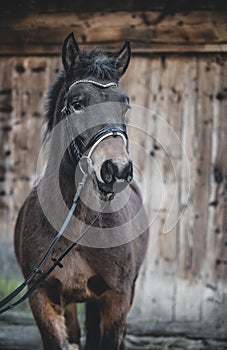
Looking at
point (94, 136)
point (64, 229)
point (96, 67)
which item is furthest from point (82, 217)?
point (96, 67)

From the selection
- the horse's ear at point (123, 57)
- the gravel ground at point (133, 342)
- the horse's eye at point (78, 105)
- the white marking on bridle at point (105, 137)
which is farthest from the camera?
the gravel ground at point (133, 342)

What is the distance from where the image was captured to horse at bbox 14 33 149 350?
10.6 ft

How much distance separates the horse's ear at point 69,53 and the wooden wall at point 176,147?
2091 millimetres

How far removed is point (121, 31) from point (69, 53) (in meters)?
2.15

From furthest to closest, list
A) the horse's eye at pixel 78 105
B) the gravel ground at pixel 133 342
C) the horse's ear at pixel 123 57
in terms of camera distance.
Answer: the gravel ground at pixel 133 342 → the horse's ear at pixel 123 57 → the horse's eye at pixel 78 105

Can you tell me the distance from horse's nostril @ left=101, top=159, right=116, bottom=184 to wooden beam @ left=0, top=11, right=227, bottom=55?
8.74ft

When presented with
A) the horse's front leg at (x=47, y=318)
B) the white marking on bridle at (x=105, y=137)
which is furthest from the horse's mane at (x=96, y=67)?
the horse's front leg at (x=47, y=318)

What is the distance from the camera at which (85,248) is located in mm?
3490

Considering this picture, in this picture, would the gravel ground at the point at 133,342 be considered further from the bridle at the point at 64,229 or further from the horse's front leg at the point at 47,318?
the bridle at the point at 64,229

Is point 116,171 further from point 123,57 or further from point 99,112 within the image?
point 123,57

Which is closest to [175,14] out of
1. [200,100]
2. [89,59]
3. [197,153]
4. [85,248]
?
[200,100]

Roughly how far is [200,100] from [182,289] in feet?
5.39

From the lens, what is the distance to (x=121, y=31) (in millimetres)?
5438

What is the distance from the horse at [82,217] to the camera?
10.6ft
